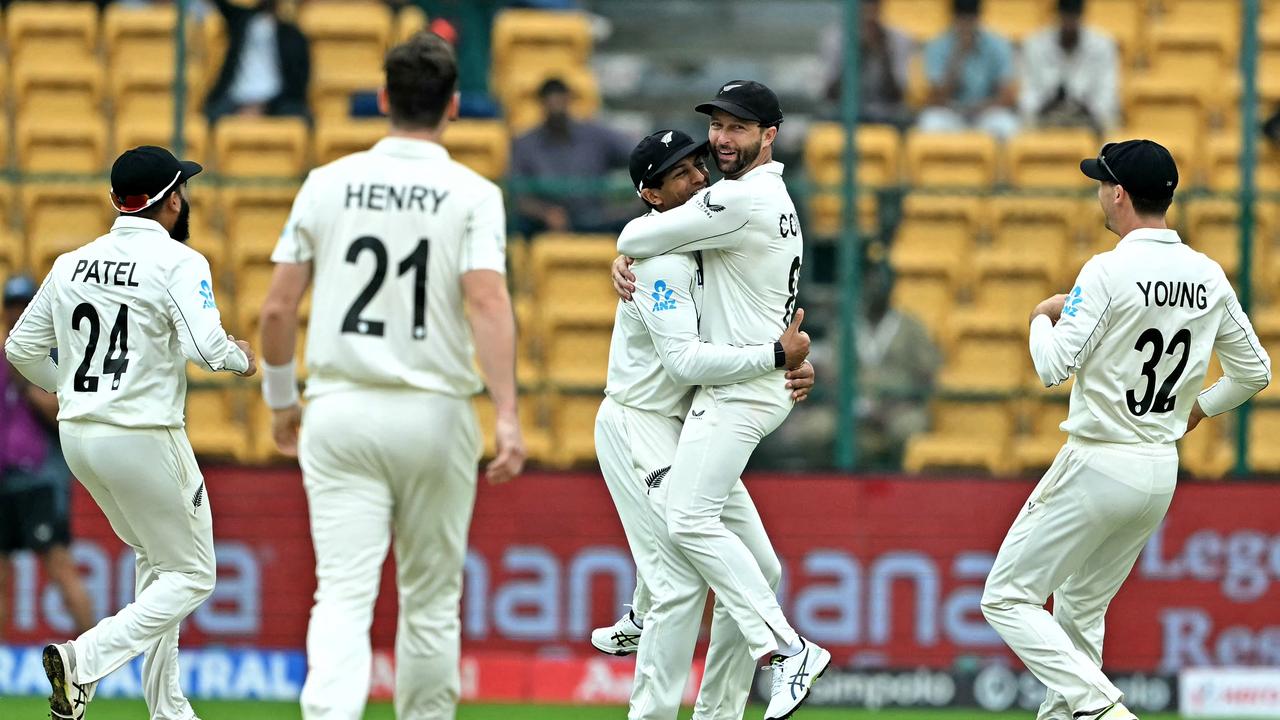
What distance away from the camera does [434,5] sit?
14.3 metres

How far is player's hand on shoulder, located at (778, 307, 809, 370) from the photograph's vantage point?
24.5 feet

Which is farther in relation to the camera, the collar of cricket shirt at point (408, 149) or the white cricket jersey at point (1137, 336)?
the white cricket jersey at point (1137, 336)

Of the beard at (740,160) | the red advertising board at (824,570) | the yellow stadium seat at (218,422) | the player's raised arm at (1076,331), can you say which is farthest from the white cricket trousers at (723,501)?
the yellow stadium seat at (218,422)

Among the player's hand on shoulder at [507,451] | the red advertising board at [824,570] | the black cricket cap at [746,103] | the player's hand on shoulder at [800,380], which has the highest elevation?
the black cricket cap at [746,103]

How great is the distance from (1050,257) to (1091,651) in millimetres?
4986

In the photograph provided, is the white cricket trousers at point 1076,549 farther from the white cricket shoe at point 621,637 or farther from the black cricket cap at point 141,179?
the black cricket cap at point 141,179

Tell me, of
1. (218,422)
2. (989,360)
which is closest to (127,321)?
(218,422)

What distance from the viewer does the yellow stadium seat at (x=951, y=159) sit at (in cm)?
1288

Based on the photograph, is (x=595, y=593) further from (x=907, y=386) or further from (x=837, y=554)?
(x=907, y=386)

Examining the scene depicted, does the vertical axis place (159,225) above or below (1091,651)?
above

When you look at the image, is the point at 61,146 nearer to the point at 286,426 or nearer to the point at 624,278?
the point at 624,278

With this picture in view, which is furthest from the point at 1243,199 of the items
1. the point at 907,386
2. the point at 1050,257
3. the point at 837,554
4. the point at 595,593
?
the point at 595,593

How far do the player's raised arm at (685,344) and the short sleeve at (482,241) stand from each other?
1.07 metres

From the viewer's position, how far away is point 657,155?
7.54 metres
